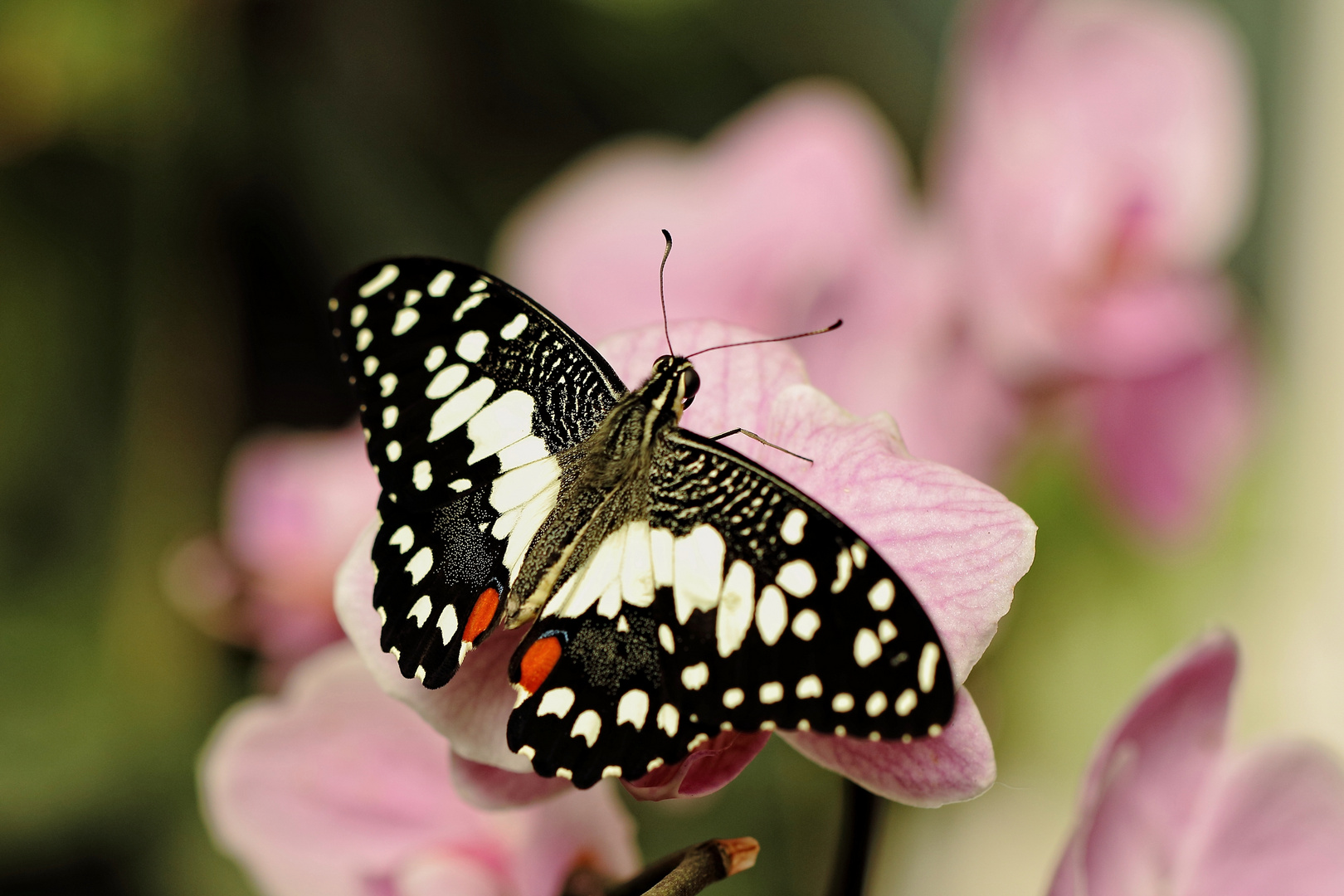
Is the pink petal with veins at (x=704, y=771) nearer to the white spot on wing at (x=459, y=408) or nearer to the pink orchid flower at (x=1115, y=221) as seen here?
the white spot on wing at (x=459, y=408)

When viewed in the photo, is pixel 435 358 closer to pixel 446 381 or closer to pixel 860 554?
pixel 446 381

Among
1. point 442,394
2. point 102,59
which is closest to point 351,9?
point 102,59

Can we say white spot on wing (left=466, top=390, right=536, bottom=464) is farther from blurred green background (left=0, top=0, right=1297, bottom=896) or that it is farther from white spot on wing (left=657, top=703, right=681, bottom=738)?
blurred green background (left=0, top=0, right=1297, bottom=896)

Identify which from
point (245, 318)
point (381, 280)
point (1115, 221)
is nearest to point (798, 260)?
point (1115, 221)

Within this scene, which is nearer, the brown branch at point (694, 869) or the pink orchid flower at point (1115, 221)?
the brown branch at point (694, 869)

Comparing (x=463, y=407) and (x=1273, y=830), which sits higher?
(x=463, y=407)

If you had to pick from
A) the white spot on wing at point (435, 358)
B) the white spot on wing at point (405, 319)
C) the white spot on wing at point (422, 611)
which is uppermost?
the white spot on wing at point (405, 319)

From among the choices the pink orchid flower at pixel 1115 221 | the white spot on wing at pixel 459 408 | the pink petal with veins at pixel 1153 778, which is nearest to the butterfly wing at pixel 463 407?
the white spot on wing at pixel 459 408

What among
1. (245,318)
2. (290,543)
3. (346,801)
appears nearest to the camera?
(346,801)
